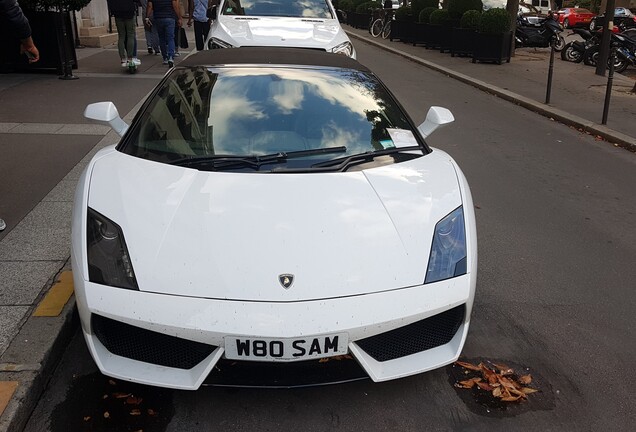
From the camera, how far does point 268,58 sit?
4.21m

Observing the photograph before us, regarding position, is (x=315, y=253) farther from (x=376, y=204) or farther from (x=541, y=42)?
(x=541, y=42)

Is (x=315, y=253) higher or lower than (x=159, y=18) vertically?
lower

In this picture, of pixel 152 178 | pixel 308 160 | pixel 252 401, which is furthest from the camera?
pixel 308 160

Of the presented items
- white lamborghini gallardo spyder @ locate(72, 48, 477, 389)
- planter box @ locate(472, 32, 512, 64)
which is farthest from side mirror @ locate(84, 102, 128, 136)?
planter box @ locate(472, 32, 512, 64)

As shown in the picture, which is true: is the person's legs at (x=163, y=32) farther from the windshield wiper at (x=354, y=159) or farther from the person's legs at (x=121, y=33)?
the windshield wiper at (x=354, y=159)

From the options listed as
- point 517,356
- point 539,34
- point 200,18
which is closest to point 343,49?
point 517,356

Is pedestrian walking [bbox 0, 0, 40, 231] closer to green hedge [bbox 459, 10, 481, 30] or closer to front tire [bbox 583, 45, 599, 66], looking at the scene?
green hedge [bbox 459, 10, 481, 30]

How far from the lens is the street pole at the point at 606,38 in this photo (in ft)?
45.2

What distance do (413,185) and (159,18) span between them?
1050cm

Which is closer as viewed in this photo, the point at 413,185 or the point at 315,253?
the point at 315,253

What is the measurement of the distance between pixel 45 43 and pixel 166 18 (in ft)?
8.14

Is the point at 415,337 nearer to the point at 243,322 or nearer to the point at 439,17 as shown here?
the point at 243,322

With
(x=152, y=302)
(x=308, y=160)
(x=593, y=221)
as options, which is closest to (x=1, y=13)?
(x=308, y=160)

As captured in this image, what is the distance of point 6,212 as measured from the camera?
15.3 feet
